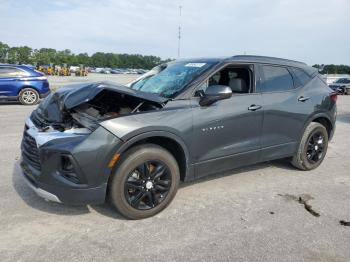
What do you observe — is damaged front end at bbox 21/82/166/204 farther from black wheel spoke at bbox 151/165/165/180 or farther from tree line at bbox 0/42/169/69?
tree line at bbox 0/42/169/69

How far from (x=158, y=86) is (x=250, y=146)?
1.45 m

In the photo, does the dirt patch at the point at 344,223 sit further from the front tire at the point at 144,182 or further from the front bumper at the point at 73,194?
the front bumper at the point at 73,194

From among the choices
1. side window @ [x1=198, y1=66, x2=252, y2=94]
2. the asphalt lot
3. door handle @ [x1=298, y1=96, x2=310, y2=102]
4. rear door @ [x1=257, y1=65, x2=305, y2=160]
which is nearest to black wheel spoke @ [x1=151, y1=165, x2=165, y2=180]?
the asphalt lot

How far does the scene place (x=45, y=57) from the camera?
9656cm

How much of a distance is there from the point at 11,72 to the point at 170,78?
10869mm

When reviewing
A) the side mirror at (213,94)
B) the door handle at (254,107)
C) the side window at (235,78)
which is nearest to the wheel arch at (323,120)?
the door handle at (254,107)

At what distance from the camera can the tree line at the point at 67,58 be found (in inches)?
3519

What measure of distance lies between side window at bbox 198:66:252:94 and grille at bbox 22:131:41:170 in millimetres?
2294

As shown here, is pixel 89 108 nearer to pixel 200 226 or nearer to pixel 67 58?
pixel 200 226

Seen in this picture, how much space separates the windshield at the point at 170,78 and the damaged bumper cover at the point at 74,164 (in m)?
1.16

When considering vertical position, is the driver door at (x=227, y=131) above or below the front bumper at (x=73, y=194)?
above

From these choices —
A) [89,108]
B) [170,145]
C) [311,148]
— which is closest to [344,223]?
[311,148]

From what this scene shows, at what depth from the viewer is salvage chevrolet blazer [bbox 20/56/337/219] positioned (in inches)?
138

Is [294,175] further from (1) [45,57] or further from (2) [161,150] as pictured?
(1) [45,57]
